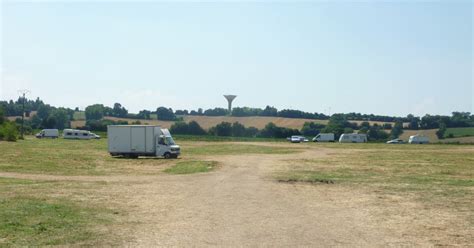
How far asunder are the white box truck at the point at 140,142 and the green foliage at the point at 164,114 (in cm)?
9549

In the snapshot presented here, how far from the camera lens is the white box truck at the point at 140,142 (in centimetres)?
5072

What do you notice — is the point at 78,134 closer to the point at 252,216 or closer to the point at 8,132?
the point at 8,132

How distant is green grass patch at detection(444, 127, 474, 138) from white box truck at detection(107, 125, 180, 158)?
79744mm

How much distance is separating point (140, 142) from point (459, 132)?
86.9m

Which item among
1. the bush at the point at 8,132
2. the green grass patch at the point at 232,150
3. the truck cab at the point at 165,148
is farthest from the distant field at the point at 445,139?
the bush at the point at 8,132

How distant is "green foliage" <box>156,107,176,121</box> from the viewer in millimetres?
148500

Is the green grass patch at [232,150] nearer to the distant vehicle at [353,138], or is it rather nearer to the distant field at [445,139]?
the distant vehicle at [353,138]

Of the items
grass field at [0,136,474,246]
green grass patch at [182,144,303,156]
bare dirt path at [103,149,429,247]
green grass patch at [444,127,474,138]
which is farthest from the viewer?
green grass patch at [444,127,474,138]

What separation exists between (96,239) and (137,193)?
32.7 feet

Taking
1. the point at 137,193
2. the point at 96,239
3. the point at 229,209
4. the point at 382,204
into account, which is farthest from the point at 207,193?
the point at 96,239

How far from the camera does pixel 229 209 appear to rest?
16984 mm

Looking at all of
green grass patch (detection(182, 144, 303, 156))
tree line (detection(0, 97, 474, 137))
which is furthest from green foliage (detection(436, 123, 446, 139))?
green grass patch (detection(182, 144, 303, 156))

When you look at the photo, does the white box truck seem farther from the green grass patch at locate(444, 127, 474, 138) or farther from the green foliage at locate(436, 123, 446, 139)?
the green foliage at locate(436, 123, 446, 139)

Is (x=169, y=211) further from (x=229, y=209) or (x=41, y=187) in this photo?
(x=41, y=187)
